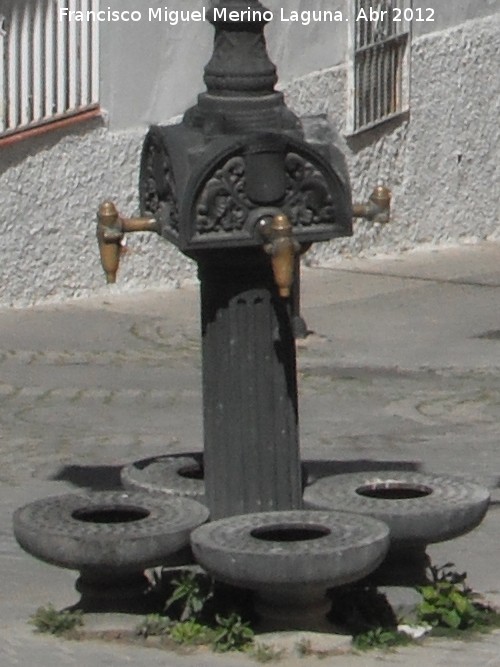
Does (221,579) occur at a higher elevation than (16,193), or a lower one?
lower

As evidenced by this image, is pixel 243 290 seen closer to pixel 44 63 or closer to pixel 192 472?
pixel 192 472

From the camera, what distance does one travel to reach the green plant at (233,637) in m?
4.83

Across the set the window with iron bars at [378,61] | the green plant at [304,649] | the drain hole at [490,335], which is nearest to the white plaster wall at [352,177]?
the window with iron bars at [378,61]

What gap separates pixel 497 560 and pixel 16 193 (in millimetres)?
5182

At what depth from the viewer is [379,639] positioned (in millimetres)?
4895

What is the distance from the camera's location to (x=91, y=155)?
1077cm

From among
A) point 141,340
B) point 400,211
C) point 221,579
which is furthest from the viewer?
point 400,211

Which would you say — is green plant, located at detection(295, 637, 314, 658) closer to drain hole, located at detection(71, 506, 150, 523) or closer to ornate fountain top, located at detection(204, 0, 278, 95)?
drain hole, located at detection(71, 506, 150, 523)

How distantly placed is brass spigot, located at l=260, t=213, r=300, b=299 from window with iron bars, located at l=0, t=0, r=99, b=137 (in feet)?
18.0

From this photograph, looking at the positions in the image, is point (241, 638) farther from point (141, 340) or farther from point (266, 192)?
point (141, 340)

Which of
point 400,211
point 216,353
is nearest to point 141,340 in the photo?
point 400,211

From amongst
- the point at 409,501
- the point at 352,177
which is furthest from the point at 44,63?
the point at 409,501

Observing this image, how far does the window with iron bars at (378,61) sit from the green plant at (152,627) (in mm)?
7965

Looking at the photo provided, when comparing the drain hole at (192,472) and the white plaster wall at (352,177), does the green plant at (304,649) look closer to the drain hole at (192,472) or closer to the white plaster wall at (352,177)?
the drain hole at (192,472)
